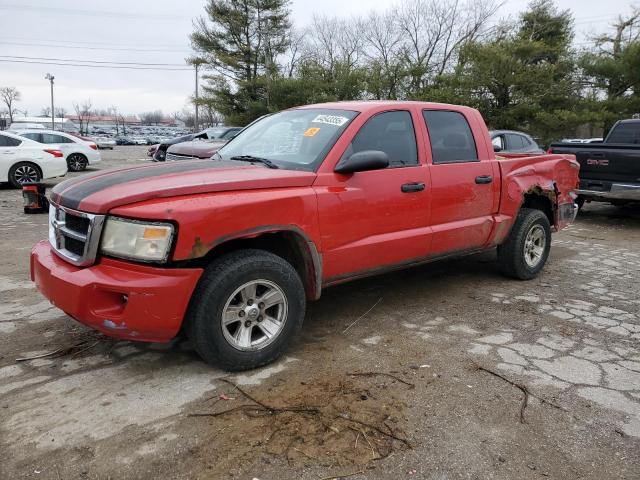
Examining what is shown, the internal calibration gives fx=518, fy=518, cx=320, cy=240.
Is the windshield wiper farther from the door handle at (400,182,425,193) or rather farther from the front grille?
the front grille

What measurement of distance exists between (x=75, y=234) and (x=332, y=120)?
2020 mm

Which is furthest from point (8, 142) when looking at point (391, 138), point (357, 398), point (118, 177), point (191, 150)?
point (357, 398)

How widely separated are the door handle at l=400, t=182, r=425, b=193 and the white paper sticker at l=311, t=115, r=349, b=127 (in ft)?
2.28

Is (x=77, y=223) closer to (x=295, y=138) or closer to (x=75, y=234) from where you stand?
(x=75, y=234)

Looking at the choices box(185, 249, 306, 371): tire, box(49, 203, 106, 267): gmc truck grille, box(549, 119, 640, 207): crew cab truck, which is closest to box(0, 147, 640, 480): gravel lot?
box(185, 249, 306, 371): tire

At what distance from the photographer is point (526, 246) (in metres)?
5.50

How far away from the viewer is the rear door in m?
4.44

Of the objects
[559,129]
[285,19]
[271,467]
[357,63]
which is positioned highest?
[285,19]

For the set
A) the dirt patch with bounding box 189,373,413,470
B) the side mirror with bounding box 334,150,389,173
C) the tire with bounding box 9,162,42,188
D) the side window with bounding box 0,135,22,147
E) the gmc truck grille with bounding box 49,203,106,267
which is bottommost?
the dirt patch with bounding box 189,373,413,470

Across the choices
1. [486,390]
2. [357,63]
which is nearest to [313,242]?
[486,390]

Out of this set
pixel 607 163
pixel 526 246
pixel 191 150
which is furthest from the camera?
pixel 191 150

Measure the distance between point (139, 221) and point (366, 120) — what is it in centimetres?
194

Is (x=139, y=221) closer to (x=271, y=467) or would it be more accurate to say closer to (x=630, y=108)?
(x=271, y=467)

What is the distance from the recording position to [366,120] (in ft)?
13.2
